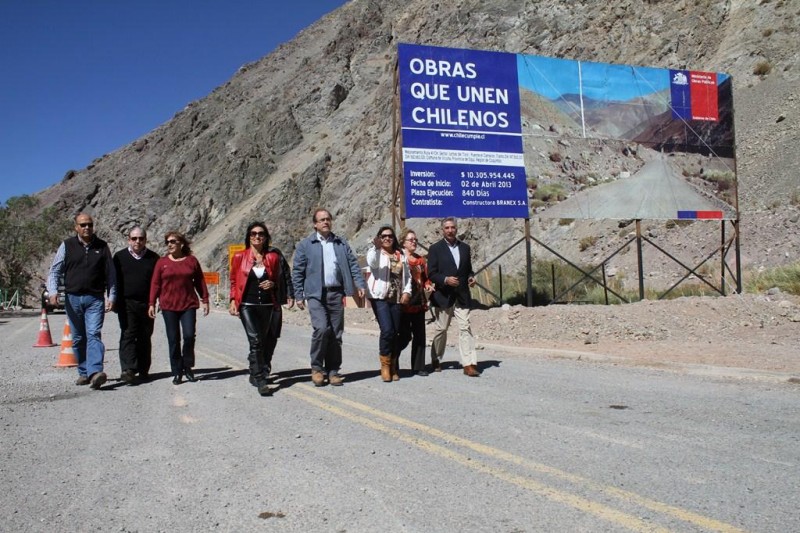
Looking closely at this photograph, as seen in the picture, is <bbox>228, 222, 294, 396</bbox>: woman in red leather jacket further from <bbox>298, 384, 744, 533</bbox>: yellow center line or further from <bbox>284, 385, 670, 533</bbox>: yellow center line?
<bbox>284, 385, 670, 533</bbox>: yellow center line

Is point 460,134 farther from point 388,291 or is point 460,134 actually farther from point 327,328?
point 327,328

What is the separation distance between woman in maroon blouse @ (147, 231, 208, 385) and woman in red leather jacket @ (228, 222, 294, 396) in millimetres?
940

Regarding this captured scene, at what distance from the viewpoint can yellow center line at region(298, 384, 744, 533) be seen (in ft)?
10.6

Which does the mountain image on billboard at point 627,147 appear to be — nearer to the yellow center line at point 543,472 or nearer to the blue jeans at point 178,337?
the blue jeans at point 178,337

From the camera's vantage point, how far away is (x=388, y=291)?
25.6ft

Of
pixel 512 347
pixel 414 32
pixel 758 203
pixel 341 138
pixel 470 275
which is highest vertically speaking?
pixel 414 32

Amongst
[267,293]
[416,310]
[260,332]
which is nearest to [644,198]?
[416,310]

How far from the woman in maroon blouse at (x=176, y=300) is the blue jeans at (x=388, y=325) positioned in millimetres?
2194

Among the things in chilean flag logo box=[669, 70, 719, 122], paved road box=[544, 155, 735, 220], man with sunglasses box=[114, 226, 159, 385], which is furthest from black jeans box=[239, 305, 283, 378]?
chilean flag logo box=[669, 70, 719, 122]

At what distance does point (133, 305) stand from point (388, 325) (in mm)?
3215

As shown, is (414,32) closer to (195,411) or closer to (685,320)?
(685,320)

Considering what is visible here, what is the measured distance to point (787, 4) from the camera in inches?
1433

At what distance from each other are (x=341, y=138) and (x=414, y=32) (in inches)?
543

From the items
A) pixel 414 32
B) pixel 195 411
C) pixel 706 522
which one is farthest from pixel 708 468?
pixel 414 32
